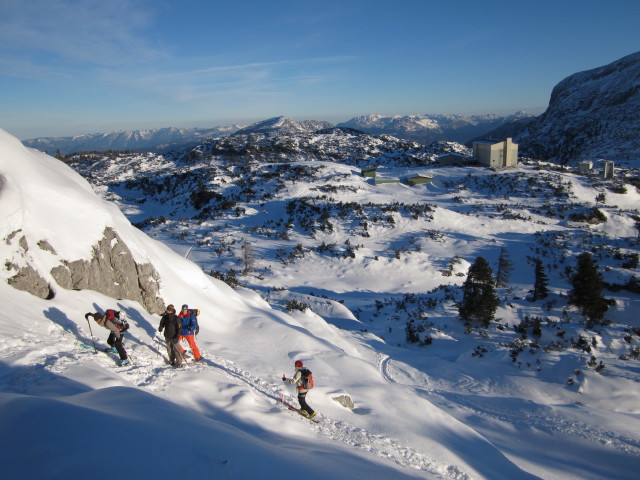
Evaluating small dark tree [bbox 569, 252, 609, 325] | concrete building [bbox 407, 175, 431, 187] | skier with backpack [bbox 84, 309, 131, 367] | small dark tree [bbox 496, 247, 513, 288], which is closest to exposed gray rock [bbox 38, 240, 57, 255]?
skier with backpack [bbox 84, 309, 131, 367]

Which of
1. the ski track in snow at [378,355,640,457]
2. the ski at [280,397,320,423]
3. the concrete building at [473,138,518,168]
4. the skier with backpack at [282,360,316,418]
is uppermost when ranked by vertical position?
the concrete building at [473,138,518,168]

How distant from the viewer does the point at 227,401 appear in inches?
269

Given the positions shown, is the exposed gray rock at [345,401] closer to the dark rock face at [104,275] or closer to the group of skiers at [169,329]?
the group of skiers at [169,329]

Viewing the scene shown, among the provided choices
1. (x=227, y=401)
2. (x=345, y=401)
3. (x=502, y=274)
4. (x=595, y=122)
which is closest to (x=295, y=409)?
(x=227, y=401)

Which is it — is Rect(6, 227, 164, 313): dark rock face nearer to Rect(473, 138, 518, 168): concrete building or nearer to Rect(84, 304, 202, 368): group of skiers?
Rect(84, 304, 202, 368): group of skiers

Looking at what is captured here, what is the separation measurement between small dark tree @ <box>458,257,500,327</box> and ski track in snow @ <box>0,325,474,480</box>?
10.6m

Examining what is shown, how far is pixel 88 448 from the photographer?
3590mm

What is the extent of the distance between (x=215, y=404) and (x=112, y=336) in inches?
108

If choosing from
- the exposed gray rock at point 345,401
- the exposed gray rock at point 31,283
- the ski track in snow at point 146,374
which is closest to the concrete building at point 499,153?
the exposed gray rock at point 345,401

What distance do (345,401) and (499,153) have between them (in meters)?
52.2

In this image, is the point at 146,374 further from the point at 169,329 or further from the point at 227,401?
the point at 227,401

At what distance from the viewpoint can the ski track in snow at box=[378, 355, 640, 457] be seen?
8826 mm

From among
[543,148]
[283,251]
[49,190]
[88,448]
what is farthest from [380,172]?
[543,148]

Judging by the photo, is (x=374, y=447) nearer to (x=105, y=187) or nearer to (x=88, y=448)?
(x=88, y=448)
